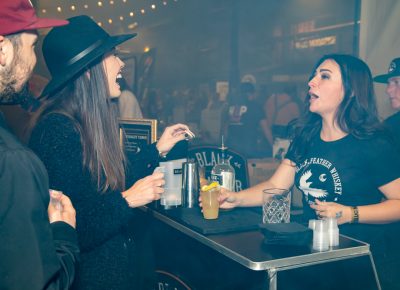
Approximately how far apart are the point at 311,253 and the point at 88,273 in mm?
908

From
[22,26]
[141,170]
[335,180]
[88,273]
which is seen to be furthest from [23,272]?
[335,180]

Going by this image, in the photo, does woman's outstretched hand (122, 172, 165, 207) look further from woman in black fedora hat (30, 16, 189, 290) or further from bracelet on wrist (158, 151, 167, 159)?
bracelet on wrist (158, 151, 167, 159)

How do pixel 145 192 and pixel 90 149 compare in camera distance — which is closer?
pixel 90 149

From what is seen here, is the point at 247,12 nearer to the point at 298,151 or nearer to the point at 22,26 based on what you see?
the point at 298,151

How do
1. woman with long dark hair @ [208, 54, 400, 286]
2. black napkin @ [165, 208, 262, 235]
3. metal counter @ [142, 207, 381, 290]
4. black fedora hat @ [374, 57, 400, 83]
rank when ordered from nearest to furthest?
1. metal counter @ [142, 207, 381, 290]
2. black napkin @ [165, 208, 262, 235]
3. woman with long dark hair @ [208, 54, 400, 286]
4. black fedora hat @ [374, 57, 400, 83]

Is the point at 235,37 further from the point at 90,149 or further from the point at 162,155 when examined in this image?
the point at 90,149

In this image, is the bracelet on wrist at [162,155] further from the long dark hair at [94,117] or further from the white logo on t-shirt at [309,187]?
the white logo on t-shirt at [309,187]

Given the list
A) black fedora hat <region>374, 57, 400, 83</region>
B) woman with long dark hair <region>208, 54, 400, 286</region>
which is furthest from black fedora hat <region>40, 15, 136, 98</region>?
black fedora hat <region>374, 57, 400, 83</region>

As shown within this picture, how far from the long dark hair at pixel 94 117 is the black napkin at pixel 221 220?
1.29 feet

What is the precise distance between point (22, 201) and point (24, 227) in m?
0.06

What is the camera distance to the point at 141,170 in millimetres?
2268

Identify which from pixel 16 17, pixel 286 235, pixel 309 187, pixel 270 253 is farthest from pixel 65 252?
pixel 309 187

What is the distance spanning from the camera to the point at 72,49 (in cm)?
179

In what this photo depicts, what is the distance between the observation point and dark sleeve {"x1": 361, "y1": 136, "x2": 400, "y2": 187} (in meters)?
2.13
